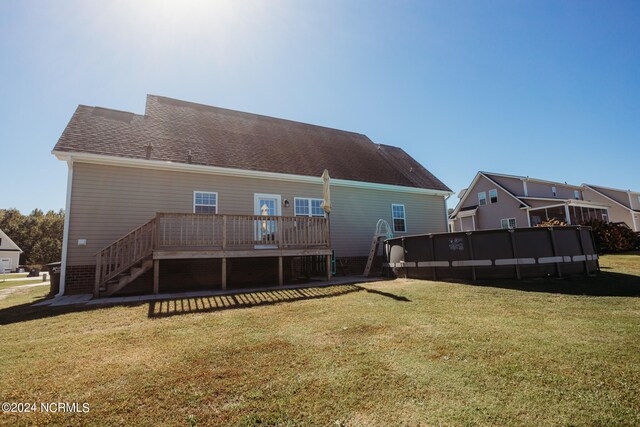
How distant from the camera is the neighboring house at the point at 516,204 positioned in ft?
78.5

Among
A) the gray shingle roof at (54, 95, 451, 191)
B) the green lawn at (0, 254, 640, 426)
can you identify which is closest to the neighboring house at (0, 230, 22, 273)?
the gray shingle roof at (54, 95, 451, 191)

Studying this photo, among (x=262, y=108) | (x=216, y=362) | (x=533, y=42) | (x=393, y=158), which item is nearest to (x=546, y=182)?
(x=393, y=158)

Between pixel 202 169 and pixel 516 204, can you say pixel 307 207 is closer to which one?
pixel 202 169

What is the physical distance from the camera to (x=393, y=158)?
1819 centimetres

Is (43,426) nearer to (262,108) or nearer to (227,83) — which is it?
(227,83)

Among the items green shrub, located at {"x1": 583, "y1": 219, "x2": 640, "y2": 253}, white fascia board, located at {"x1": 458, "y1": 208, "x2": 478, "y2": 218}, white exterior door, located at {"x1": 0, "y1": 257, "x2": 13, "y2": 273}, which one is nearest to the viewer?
green shrub, located at {"x1": 583, "y1": 219, "x2": 640, "y2": 253}

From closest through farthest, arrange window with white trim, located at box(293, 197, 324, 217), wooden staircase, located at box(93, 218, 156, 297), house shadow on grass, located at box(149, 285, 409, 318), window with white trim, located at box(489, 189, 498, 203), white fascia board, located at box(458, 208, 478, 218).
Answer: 1. house shadow on grass, located at box(149, 285, 409, 318)
2. wooden staircase, located at box(93, 218, 156, 297)
3. window with white trim, located at box(293, 197, 324, 217)
4. window with white trim, located at box(489, 189, 498, 203)
5. white fascia board, located at box(458, 208, 478, 218)

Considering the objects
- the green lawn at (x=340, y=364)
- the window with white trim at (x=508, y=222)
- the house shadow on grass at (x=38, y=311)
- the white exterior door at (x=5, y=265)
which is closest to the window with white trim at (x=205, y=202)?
the house shadow on grass at (x=38, y=311)

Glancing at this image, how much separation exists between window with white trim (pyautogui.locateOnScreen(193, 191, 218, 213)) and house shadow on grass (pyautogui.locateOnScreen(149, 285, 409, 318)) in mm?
4487

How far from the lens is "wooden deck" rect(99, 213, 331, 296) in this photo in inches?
306

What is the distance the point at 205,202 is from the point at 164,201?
136 cm

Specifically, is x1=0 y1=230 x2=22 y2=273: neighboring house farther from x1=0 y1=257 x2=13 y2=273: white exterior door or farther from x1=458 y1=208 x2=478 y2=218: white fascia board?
x1=458 y1=208 x2=478 y2=218: white fascia board

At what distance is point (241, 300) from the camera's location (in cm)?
675

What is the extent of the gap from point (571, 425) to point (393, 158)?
17.2m
